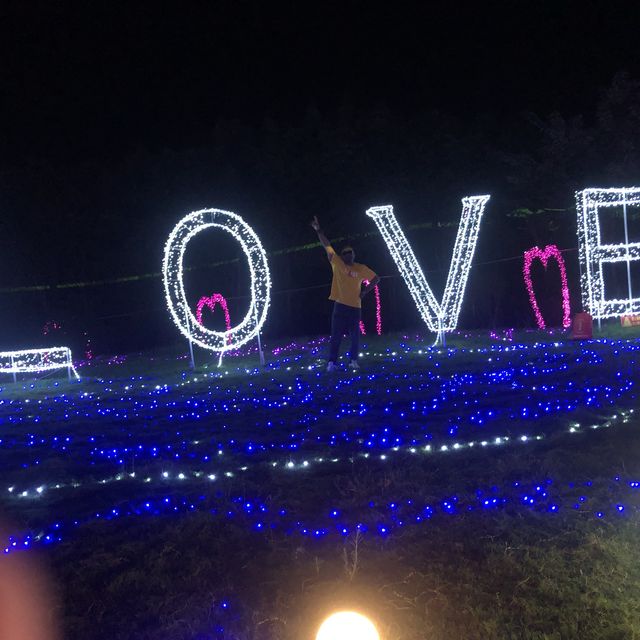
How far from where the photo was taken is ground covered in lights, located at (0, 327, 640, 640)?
2.50m

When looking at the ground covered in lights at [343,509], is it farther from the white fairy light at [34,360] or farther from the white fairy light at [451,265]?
the white fairy light at [451,265]

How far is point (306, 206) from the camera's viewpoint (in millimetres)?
16969

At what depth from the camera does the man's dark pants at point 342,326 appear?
8.62 meters

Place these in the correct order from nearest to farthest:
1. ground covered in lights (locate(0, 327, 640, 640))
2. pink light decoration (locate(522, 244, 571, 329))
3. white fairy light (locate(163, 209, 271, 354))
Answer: ground covered in lights (locate(0, 327, 640, 640)) → white fairy light (locate(163, 209, 271, 354)) → pink light decoration (locate(522, 244, 571, 329))

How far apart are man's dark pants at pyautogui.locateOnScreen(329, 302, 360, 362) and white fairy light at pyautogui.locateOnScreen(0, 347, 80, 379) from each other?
4477 mm

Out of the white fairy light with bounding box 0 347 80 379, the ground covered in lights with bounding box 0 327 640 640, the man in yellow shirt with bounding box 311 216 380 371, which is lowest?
the ground covered in lights with bounding box 0 327 640 640

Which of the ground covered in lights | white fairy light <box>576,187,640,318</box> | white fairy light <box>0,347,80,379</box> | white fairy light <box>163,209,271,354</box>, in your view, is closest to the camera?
the ground covered in lights

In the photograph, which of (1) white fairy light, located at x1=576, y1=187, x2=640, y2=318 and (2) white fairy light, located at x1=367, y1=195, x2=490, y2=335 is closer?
(1) white fairy light, located at x1=576, y1=187, x2=640, y2=318

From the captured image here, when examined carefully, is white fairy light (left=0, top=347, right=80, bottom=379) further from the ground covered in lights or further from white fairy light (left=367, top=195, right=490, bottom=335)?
white fairy light (left=367, top=195, right=490, bottom=335)

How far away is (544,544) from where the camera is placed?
2.92 m

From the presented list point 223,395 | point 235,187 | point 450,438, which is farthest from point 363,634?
point 235,187

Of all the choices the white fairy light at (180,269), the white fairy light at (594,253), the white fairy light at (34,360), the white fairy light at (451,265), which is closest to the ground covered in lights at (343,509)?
the white fairy light at (180,269)

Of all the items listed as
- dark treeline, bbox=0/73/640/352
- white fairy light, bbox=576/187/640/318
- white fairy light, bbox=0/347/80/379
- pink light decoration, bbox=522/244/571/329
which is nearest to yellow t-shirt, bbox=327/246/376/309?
white fairy light, bbox=576/187/640/318

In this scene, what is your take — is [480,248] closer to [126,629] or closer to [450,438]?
[450,438]
